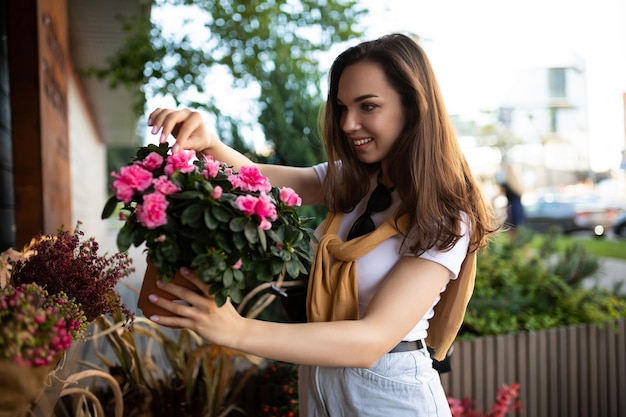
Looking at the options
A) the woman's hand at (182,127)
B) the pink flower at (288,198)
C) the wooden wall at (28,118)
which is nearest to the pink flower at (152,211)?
the pink flower at (288,198)

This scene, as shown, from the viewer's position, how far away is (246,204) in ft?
3.23

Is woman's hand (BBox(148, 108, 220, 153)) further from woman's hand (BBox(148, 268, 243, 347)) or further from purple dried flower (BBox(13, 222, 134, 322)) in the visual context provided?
woman's hand (BBox(148, 268, 243, 347))

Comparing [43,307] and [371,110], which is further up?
[371,110]

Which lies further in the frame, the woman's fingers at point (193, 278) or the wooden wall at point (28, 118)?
the wooden wall at point (28, 118)

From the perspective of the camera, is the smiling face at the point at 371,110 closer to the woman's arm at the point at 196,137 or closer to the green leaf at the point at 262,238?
the woman's arm at the point at 196,137

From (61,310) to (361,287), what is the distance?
2.47 ft

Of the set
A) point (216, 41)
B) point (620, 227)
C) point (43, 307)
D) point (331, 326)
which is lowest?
point (620, 227)

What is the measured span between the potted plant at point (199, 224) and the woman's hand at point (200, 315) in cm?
4

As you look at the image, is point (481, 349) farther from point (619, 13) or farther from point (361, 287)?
point (619, 13)

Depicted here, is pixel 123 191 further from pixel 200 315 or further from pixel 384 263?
pixel 384 263

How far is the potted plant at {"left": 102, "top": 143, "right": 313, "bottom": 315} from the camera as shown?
966 mm

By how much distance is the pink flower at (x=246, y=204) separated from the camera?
983mm

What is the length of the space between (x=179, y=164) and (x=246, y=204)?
0.14 m

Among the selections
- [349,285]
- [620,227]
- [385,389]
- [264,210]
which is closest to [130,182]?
[264,210]
